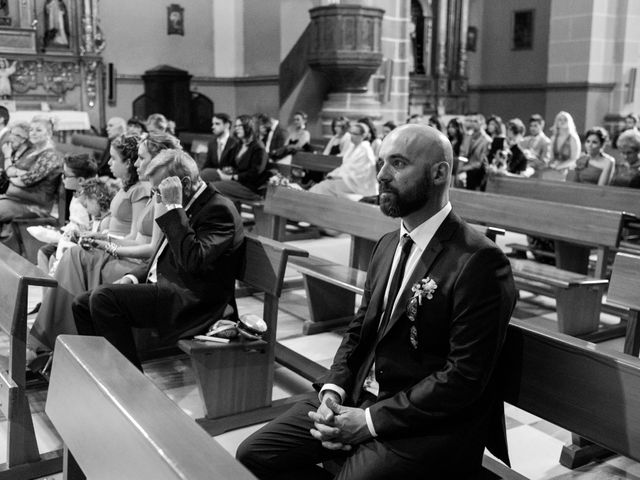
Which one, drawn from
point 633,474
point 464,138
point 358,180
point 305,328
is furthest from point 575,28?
point 633,474

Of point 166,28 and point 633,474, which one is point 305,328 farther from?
point 166,28

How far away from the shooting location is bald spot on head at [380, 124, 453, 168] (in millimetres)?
2137

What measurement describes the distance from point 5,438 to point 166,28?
41.7 feet

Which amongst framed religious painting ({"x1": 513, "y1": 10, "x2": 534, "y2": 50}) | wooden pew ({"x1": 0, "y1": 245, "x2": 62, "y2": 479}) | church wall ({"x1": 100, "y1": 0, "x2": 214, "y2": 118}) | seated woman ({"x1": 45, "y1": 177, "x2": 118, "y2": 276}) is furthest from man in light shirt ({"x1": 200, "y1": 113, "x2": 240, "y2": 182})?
framed religious painting ({"x1": 513, "y1": 10, "x2": 534, "y2": 50})

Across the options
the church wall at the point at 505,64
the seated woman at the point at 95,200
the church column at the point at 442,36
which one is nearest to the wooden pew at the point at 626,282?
the seated woman at the point at 95,200

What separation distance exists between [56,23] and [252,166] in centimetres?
736

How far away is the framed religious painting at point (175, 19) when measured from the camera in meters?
14.7

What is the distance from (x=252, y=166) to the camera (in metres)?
7.45

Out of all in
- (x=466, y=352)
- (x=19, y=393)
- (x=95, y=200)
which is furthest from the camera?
(x=95, y=200)

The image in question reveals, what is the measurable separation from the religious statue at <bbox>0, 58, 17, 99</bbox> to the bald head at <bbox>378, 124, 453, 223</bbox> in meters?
11.8

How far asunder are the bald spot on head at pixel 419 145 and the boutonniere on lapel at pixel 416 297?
34 centimetres

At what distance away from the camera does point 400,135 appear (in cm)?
216

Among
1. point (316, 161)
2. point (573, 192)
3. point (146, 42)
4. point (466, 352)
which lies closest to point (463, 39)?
point (146, 42)

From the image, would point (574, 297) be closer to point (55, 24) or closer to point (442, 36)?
point (55, 24)
